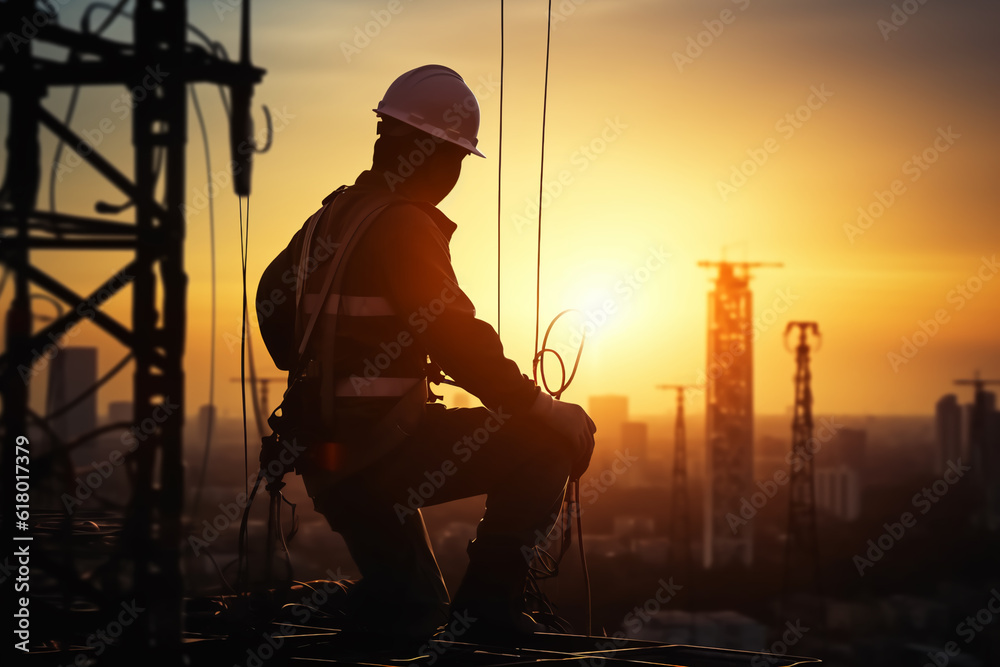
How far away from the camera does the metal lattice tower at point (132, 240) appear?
244 inches

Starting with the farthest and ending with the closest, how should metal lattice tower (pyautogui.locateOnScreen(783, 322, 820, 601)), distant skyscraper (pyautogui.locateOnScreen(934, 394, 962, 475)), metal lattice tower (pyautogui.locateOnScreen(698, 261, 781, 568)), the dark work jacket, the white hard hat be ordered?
distant skyscraper (pyautogui.locateOnScreen(934, 394, 962, 475))
metal lattice tower (pyautogui.locateOnScreen(698, 261, 781, 568))
metal lattice tower (pyautogui.locateOnScreen(783, 322, 820, 601))
the white hard hat
the dark work jacket

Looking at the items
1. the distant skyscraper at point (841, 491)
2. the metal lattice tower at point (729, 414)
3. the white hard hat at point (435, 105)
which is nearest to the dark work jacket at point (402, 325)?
the white hard hat at point (435, 105)

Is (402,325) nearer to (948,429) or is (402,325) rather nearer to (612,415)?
(612,415)

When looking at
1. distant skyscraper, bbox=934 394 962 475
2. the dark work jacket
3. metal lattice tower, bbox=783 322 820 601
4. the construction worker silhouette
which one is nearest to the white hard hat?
the construction worker silhouette

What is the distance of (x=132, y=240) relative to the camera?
6.32 metres

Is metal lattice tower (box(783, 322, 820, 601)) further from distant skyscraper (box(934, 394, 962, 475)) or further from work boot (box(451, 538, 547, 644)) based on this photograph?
distant skyscraper (box(934, 394, 962, 475))

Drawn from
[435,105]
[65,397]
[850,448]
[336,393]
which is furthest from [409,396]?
[850,448]

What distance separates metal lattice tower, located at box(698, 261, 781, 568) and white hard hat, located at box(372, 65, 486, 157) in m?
79.1

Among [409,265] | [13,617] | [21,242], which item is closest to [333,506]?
[409,265]

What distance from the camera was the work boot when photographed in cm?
474

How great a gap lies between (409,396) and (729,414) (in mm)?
82177

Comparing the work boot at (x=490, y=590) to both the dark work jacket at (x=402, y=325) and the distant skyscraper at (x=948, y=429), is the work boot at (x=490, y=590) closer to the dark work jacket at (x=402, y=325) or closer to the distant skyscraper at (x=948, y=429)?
the dark work jacket at (x=402, y=325)

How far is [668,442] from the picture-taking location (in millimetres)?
116250

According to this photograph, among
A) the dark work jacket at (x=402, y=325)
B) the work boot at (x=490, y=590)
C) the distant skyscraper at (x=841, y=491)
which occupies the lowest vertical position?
the distant skyscraper at (x=841, y=491)
